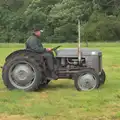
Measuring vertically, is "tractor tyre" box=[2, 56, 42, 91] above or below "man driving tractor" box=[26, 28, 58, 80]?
below

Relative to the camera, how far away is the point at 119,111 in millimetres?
8617

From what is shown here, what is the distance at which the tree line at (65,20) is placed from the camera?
6688 cm

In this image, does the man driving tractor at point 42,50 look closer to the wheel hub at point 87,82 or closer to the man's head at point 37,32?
the man's head at point 37,32

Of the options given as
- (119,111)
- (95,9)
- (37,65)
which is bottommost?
Answer: (119,111)

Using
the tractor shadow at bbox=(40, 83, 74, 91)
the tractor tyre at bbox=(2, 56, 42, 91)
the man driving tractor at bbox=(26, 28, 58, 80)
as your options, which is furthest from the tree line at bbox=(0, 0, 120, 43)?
the tractor tyre at bbox=(2, 56, 42, 91)

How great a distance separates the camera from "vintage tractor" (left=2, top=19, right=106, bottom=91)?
37.8 ft

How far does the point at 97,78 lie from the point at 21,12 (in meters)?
76.7

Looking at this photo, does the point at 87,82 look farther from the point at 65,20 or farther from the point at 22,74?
the point at 65,20

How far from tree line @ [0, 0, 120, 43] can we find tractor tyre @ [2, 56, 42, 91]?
51720 mm

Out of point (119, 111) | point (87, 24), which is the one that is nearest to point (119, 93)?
point (119, 111)

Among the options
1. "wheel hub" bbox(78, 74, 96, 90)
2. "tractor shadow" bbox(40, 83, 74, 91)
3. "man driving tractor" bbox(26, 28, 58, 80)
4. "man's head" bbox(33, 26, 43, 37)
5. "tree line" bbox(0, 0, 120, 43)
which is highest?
"tree line" bbox(0, 0, 120, 43)

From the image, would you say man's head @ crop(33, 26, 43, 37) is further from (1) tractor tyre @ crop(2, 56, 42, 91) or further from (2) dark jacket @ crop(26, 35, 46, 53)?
(1) tractor tyre @ crop(2, 56, 42, 91)

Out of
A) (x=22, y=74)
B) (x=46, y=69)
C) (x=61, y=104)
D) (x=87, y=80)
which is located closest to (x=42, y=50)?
Result: (x=46, y=69)

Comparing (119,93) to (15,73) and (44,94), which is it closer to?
(44,94)
